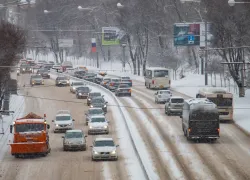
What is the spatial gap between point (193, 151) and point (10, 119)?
23896 mm

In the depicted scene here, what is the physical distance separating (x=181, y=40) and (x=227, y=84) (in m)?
10.2

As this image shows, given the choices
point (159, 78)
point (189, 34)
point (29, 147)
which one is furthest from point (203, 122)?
point (159, 78)

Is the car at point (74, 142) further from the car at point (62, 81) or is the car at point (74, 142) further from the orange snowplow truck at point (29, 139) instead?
the car at point (62, 81)

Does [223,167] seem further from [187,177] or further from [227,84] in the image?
[227,84]

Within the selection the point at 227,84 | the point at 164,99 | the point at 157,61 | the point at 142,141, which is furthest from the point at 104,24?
the point at 142,141

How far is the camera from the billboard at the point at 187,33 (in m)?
79.4

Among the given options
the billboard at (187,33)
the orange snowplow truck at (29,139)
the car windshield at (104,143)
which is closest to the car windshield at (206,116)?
the car windshield at (104,143)

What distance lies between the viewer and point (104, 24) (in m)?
140

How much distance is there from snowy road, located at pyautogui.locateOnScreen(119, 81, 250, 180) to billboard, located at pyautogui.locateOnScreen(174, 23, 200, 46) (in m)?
17.2

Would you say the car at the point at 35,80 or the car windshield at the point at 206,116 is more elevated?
the car at the point at 35,80

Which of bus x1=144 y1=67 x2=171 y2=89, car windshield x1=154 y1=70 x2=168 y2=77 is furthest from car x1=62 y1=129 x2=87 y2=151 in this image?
car windshield x1=154 y1=70 x2=168 y2=77

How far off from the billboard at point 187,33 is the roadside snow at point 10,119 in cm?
1931

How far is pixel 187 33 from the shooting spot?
79.9 meters

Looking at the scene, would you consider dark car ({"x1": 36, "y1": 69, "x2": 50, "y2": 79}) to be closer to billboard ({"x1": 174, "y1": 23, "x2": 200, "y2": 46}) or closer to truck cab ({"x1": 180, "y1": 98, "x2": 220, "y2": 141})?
billboard ({"x1": 174, "y1": 23, "x2": 200, "y2": 46})
